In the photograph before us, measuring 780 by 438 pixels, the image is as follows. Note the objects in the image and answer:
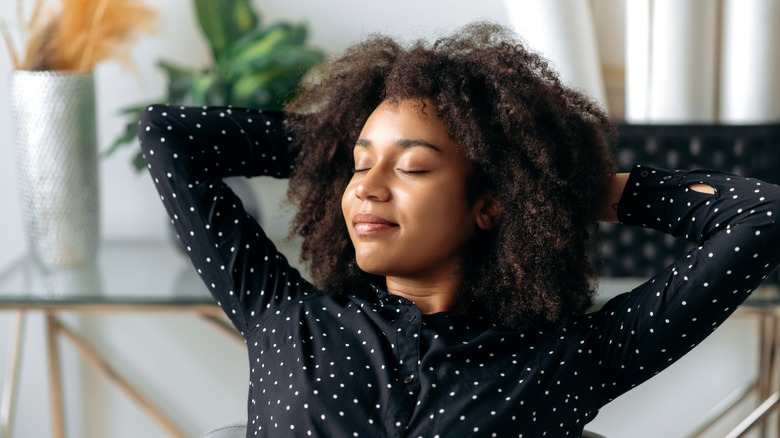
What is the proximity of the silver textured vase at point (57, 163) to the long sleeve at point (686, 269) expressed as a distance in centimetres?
100

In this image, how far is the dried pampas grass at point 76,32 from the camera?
5.90 feet

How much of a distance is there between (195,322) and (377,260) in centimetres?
110

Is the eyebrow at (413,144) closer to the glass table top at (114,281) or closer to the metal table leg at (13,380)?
the glass table top at (114,281)

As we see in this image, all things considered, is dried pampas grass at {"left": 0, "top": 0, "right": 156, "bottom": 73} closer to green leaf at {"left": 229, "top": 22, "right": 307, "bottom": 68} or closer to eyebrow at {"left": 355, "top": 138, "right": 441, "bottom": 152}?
green leaf at {"left": 229, "top": 22, "right": 307, "bottom": 68}

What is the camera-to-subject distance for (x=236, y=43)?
72.6 inches

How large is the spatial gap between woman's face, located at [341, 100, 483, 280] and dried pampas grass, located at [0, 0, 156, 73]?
2.69ft

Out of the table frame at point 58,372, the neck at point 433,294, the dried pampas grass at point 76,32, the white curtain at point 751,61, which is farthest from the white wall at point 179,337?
the neck at point 433,294

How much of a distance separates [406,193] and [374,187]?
4 cm

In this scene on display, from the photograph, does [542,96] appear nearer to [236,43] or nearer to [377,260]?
[377,260]

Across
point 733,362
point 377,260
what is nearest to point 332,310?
point 377,260

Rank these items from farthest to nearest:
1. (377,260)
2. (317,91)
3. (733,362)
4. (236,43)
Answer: (733,362) → (236,43) → (317,91) → (377,260)

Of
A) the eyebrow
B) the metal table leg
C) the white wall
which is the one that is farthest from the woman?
the metal table leg

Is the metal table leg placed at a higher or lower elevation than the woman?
lower

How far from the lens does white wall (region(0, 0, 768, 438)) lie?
1.97 meters
